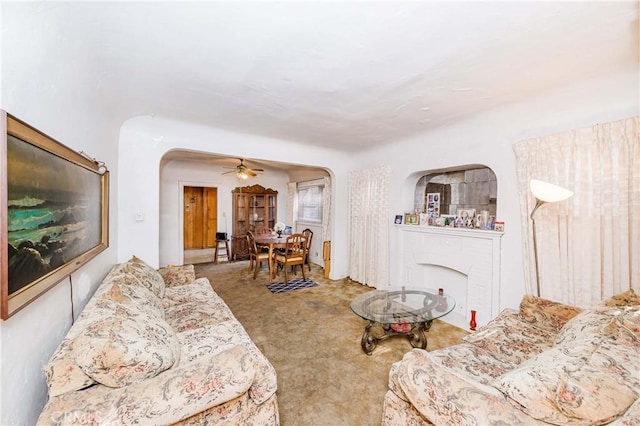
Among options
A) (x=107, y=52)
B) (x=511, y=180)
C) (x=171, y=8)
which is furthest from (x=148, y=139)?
(x=511, y=180)

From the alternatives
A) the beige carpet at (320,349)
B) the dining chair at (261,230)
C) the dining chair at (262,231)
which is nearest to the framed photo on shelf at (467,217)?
the beige carpet at (320,349)

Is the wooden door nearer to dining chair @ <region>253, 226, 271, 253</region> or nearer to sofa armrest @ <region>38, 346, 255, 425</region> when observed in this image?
dining chair @ <region>253, 226, 271, 253</region>

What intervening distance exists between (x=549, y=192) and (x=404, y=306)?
1.59 m

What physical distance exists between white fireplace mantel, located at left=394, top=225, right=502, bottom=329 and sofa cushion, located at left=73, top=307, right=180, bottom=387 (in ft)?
9.67

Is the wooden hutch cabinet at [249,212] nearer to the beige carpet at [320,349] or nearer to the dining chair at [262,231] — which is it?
the dining chair at [262,231]

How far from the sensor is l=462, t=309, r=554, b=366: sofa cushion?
1679 mm

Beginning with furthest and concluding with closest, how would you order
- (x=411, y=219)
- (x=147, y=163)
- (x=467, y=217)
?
(x=411, y=219) → (x=467, y=217) → (x=147, y=163)

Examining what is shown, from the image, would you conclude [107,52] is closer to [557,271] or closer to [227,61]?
[227,61]

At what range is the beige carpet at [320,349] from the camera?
5.73 feet

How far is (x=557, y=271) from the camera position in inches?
88.1

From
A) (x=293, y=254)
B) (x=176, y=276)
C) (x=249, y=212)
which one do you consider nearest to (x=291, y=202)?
(x=249, y=212)

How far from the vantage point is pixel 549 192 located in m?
2.02

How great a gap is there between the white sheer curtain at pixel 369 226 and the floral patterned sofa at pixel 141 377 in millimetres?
2770

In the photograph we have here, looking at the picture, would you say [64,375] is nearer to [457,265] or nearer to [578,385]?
[578,385]
